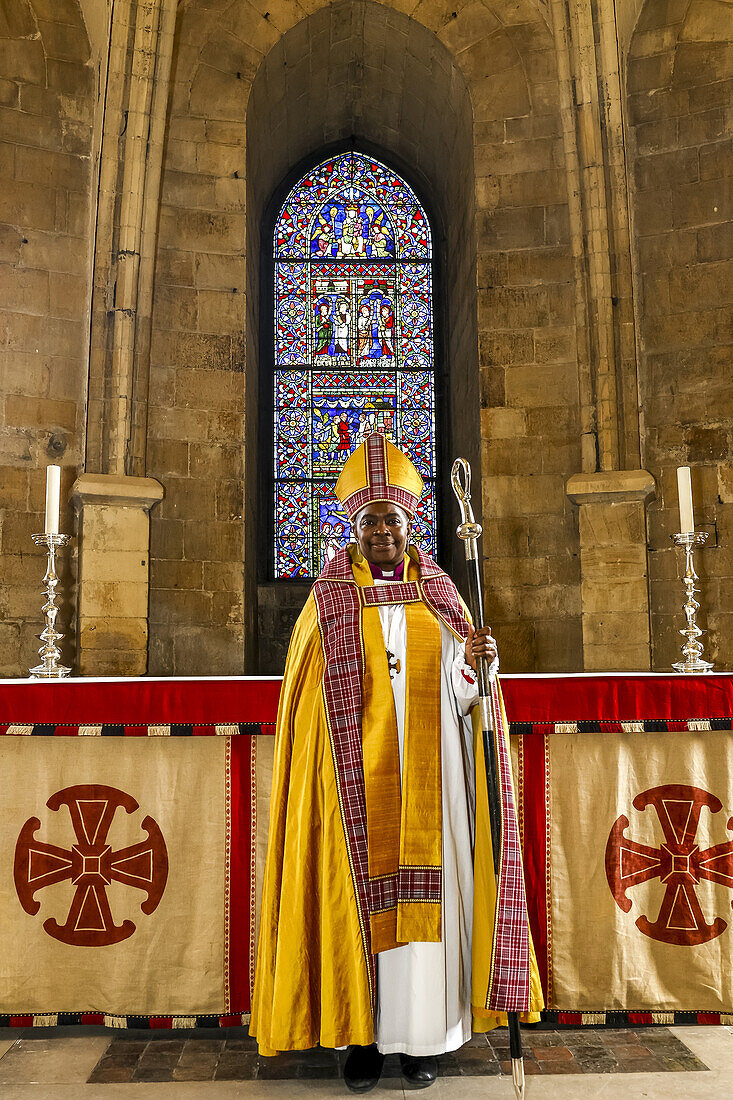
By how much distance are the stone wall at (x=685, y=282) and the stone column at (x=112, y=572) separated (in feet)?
10.6

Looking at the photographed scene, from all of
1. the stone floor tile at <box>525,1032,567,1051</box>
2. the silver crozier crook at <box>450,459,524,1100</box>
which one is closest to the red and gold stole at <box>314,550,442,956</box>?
the silver crozier crook at <box>450,459,524,1100</box>

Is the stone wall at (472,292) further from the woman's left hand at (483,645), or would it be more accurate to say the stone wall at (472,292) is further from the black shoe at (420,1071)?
the black shoe at (420,1071)

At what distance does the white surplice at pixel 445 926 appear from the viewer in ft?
9.76

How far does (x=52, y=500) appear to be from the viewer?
14.7 feet

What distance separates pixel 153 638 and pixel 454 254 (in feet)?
12.3

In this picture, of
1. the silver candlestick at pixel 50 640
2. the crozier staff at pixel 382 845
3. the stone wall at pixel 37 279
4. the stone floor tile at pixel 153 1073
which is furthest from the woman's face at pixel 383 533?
the stone wall at pixel 37 279

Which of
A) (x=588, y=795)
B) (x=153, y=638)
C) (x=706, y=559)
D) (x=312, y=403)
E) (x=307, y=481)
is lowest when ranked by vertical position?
(x=588, y=795)

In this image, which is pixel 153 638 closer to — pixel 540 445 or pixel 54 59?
pixel 540 445

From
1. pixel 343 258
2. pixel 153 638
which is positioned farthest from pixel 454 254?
pixel 153 638

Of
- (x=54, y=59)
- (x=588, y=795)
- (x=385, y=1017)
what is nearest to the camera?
(x=385, y=1017)

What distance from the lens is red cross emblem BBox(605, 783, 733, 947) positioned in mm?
3549

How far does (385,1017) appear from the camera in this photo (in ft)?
9.81

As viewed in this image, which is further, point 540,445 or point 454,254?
point 454,254

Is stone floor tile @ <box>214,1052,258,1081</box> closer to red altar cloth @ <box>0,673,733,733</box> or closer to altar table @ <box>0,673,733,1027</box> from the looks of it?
altar table @ <box>0,673,733,1027</box>
